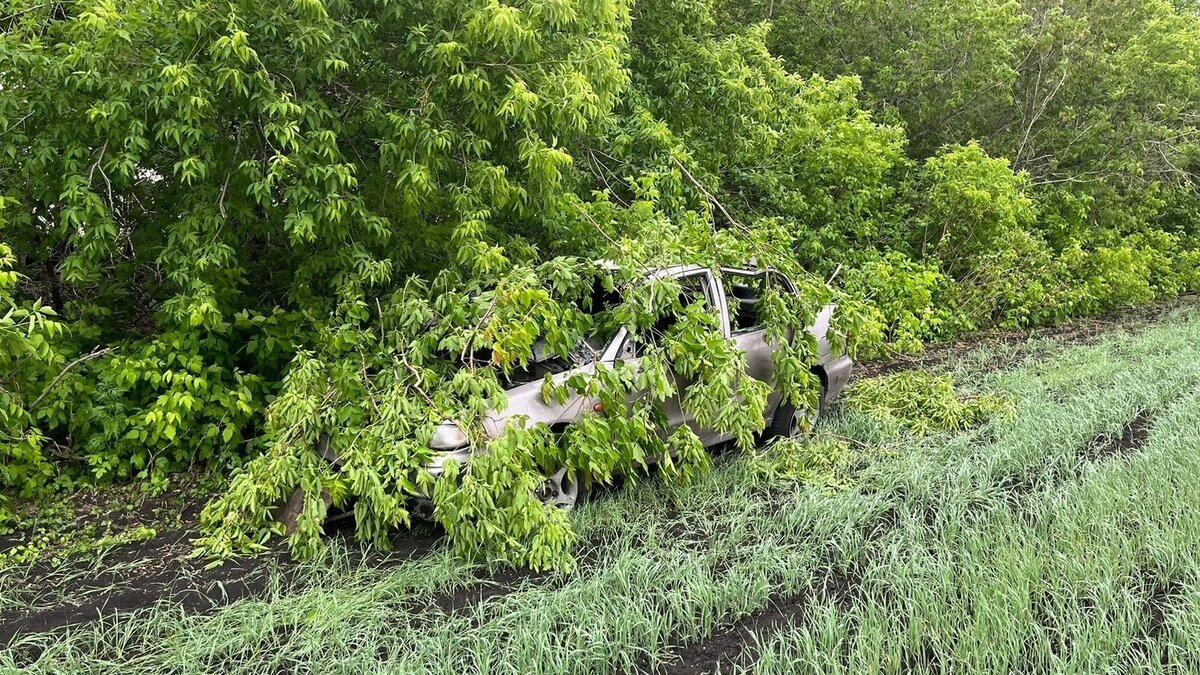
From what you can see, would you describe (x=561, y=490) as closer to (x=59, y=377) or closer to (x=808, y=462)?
(x=808, y=462)

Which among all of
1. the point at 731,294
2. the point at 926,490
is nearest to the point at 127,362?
the point at 731,294

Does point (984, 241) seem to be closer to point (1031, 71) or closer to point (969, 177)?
point (969, 177)

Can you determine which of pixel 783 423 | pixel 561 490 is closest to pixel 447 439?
pixel 561 490

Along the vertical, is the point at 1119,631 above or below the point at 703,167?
below

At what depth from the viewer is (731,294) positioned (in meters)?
5.71

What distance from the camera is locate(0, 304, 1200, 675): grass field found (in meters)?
3.08

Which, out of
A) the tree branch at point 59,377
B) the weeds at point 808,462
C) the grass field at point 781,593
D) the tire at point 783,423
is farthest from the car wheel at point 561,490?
the tree branch at point 59,377

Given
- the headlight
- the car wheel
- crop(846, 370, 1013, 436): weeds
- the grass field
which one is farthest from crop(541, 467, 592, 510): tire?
crop(846, 370, 1013, 436): weeds

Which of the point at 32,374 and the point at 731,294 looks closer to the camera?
the point at 32,374

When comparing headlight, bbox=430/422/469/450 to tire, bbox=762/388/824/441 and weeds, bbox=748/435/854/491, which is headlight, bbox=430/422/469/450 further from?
tire, bbox=762/388/824/441

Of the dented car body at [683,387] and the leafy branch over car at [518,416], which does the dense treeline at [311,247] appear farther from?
the dented car body at [683,387]

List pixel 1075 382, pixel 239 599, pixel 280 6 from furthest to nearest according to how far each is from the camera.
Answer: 1. pixel 1075 382
2. pixel 280 6
3. pixel 239 599

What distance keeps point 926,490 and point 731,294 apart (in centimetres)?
191

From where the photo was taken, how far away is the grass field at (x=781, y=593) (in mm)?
3076
